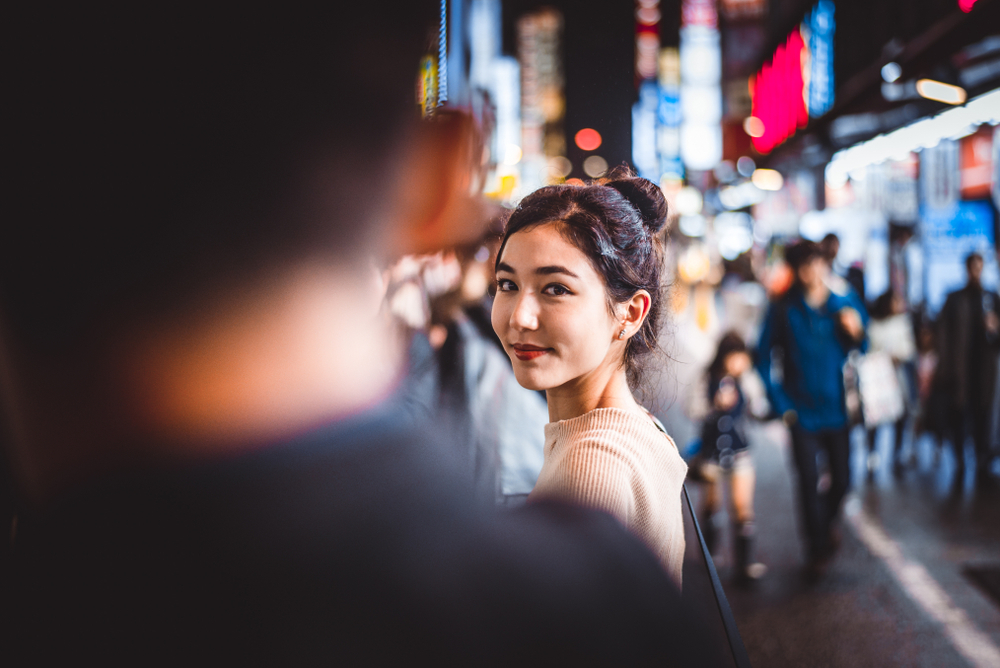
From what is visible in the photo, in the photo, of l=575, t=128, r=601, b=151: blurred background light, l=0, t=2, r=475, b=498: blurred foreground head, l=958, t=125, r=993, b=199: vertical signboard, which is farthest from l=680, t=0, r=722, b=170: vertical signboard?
l=0, t=2, r=475, b=498: blurred foreground head

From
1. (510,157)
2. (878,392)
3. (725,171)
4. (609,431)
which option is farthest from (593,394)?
(725,171)

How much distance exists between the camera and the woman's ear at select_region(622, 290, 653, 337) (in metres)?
0.93

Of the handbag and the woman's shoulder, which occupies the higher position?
the woman's shoulder

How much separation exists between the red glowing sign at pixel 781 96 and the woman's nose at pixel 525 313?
23.5ft

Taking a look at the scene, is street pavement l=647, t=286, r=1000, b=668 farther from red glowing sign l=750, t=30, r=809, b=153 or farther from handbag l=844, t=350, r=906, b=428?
red glowing sign l=750, t=30, r=809, b=153

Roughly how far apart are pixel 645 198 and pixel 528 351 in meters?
0.29

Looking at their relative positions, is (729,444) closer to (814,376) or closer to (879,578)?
(814,376)

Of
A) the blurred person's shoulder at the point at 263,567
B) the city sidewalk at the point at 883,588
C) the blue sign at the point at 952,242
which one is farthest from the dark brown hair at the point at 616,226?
the blue sign at the point at 952,242

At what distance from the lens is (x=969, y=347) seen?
5.00 meters

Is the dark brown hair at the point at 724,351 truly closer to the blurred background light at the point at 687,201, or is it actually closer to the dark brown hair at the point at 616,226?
the dark brown hair at the point at 616,226

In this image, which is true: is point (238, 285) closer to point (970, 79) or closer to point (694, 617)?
point (694, 617)

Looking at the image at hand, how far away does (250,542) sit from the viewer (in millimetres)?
533

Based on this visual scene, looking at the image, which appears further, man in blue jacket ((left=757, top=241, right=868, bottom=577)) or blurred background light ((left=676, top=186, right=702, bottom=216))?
blurred background light ((left=676, top=186, right=702, bottom=216))

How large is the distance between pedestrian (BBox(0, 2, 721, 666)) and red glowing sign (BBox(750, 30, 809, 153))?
7.50 meters
